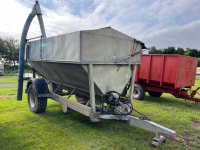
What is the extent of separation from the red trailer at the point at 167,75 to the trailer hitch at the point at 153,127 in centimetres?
396

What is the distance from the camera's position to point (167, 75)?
6.82 meters

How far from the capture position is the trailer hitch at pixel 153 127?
113 inches

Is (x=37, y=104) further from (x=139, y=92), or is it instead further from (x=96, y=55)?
(x=139, y=92)

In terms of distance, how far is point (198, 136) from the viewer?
156 inches

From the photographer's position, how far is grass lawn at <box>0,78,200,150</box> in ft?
11.2

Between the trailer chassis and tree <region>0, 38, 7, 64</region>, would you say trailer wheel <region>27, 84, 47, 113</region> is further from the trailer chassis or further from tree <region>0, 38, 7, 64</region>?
tree <region>0, 38, 7, 64</region>

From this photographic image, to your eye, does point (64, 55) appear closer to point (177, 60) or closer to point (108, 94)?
point (108, 94)

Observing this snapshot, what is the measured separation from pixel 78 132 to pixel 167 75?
4860mm

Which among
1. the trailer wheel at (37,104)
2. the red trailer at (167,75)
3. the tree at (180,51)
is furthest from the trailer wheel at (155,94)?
the tree at (180,51)

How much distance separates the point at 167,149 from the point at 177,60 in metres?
4.35

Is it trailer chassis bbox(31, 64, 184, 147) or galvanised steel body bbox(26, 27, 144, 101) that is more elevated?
galvanised steel body bbox(26, 27, 144, 101)

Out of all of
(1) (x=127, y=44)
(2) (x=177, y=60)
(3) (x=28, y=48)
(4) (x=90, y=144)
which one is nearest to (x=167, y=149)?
(4) (x=90, y=144)

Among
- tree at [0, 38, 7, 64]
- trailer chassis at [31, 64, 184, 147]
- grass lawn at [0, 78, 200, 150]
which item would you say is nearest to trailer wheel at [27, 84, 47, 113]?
grass lawn at [0, 78, 200, 150]

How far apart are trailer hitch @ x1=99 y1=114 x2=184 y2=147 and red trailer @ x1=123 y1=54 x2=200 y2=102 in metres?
3.96
